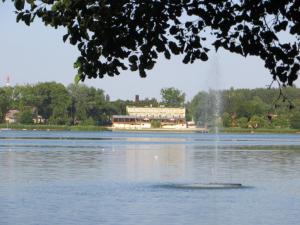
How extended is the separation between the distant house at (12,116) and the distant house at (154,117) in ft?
80.6

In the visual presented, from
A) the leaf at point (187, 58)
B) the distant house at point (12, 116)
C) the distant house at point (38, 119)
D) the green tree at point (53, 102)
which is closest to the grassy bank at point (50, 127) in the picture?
the green tree at point (53, 102)

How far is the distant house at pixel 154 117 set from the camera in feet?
607

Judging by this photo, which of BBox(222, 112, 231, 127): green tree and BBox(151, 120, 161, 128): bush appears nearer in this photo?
BBox(222, 112, 231, 127): green tree

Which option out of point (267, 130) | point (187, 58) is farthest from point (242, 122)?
point (187, 58)

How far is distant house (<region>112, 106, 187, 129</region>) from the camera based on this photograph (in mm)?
185000

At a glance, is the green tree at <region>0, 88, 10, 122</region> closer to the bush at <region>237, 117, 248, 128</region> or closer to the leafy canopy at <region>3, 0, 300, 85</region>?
the bush at <region>237, 117, 248, 128</region>

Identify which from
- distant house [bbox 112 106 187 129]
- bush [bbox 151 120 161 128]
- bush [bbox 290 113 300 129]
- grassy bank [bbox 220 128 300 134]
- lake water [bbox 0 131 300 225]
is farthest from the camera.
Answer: bush [bbox 151 120 161 128]

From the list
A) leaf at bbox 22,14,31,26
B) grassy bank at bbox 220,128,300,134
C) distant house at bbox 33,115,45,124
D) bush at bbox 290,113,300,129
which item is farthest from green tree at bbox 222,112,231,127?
leaf at bbox 22,14,31,26

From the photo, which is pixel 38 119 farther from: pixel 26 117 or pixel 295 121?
pixel 295 121

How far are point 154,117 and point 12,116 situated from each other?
34758 millimetres

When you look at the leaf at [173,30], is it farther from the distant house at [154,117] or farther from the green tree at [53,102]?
the distant house at [154,117]

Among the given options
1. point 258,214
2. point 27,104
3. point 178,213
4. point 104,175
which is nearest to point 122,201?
point 178,213

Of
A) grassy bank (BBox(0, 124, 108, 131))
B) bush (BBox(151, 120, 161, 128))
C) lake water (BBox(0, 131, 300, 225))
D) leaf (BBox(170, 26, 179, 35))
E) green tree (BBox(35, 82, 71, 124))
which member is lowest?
lake water (BBox(0, 131, 300, 225))

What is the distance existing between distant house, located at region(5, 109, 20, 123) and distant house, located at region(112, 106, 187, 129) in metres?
24.6
